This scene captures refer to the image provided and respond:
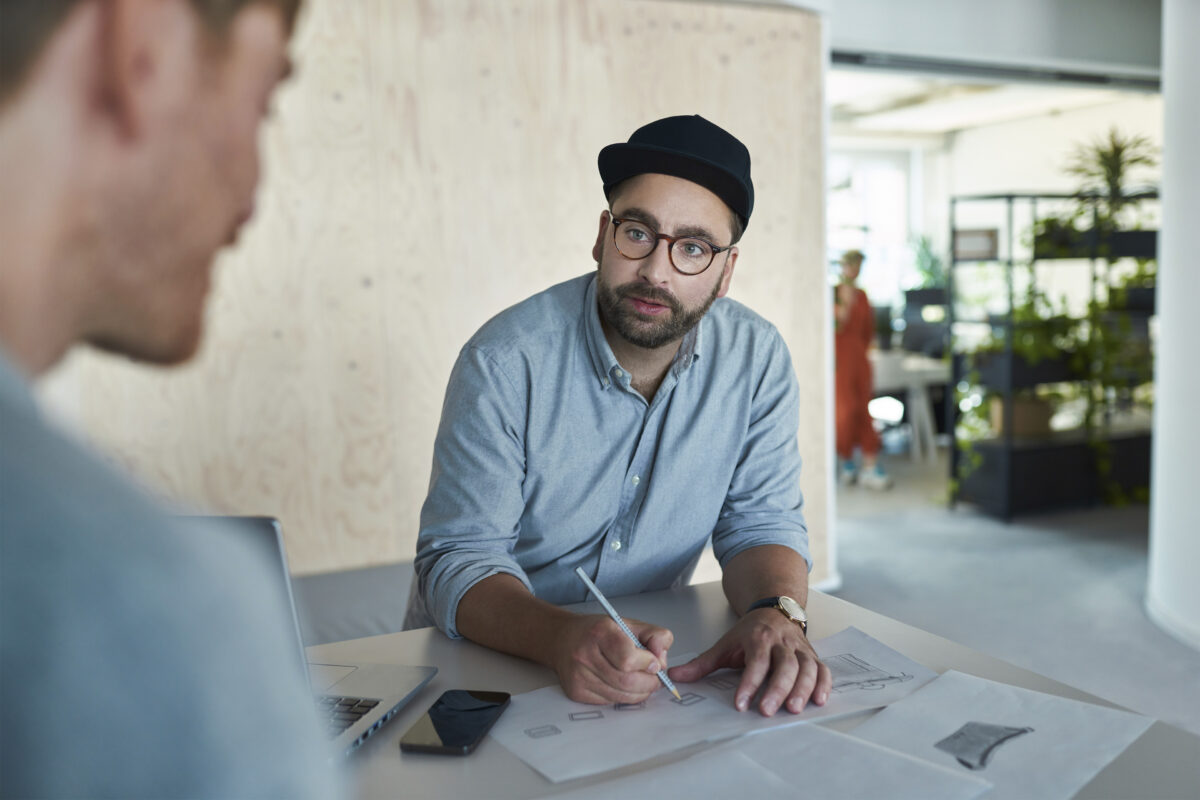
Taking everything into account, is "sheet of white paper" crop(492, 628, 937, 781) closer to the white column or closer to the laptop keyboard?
the laptop keyboard

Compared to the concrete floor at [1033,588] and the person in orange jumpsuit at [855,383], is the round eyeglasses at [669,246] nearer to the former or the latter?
the concrete floor at [1033,588]

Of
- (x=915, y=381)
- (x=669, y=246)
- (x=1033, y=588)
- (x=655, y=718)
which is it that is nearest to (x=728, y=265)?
(x=669, y=246)

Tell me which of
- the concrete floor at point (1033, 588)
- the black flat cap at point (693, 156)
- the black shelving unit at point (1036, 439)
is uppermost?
the black flat cap at point (693, 156)

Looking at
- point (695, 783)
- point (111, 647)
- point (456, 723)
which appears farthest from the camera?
point (456, 723)

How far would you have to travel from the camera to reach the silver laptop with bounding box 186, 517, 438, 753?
0.86m

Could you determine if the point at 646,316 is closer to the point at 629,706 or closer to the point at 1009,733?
the point at 629,706

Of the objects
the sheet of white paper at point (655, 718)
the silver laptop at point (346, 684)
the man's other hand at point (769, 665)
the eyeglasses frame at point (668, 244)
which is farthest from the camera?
the eyeglasses frame at point (668, 244)

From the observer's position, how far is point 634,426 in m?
1.65

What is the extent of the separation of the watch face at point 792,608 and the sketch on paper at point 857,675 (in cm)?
9

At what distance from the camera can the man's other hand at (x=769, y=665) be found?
109 cm

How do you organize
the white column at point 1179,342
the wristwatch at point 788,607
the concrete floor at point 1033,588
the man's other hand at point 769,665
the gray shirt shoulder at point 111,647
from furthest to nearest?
the white column at point 1179,342 < the concrete floor at point 1033,588 < the wristwatch at point 788,607 < the man's other hand at point 769,665 < the gray shirt shoulder at point 111,647

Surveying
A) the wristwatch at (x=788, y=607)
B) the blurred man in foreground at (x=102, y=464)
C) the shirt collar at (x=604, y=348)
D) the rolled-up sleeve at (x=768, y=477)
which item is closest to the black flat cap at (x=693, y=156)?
the shirt collar at (x=604, y=348)

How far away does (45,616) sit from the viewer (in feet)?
0.86

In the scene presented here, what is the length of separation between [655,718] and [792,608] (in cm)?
34
